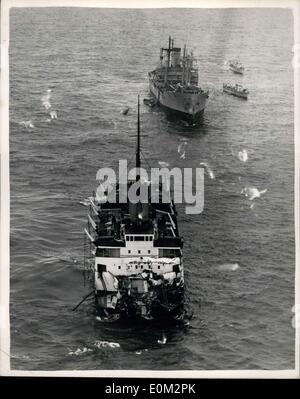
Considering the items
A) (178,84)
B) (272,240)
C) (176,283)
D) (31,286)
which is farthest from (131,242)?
(178,84)

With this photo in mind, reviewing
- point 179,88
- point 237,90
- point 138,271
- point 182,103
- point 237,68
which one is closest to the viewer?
point 138,271

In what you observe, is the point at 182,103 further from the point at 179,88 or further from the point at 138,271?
the point at 138,271

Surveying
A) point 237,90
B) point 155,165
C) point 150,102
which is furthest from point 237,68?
point 150,102

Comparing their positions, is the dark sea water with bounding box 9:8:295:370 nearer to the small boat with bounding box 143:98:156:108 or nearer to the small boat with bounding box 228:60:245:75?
the small boat with bounding box 228:60:245:75

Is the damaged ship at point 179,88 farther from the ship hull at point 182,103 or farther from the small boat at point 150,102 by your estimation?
the small boat at point 150,102

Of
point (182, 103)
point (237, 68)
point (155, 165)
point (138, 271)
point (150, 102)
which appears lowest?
point (138, 271)

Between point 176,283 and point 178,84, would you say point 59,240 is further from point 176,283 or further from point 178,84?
point 178,84
